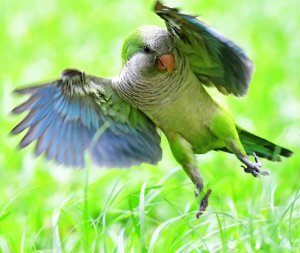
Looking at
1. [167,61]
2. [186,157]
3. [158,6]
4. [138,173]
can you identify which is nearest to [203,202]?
[186,157]

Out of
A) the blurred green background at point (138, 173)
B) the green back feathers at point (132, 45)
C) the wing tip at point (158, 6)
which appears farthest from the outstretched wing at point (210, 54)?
the blurred green background at point (138, 173)

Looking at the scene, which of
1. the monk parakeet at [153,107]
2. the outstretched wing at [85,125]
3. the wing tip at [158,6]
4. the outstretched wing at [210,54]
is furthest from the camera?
the outstretched wing at [85,125]

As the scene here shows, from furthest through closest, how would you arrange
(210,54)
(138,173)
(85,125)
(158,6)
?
(138,173), (85,125), (210,54), (158,6)

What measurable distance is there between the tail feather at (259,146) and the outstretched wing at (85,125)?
306 mm

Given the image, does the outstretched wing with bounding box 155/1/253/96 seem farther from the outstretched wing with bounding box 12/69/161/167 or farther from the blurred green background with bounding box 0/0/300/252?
the blurred green background with bounding box 0/0/300/252

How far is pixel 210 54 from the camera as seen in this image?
102 inches

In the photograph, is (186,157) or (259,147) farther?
(259,147)

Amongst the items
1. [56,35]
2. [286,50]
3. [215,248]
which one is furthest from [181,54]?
[56,35]

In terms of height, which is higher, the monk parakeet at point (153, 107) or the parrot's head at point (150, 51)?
the parrot's head at point (150, 51)

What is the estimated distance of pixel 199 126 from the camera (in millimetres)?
2605

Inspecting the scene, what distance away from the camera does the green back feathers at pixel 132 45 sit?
2506mm

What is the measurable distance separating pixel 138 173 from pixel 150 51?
150cm

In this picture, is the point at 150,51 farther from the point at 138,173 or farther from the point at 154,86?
the point at 138,173

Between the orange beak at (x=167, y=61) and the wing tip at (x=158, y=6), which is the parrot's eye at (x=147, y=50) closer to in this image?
the orange beak at (x=167, y=61)
